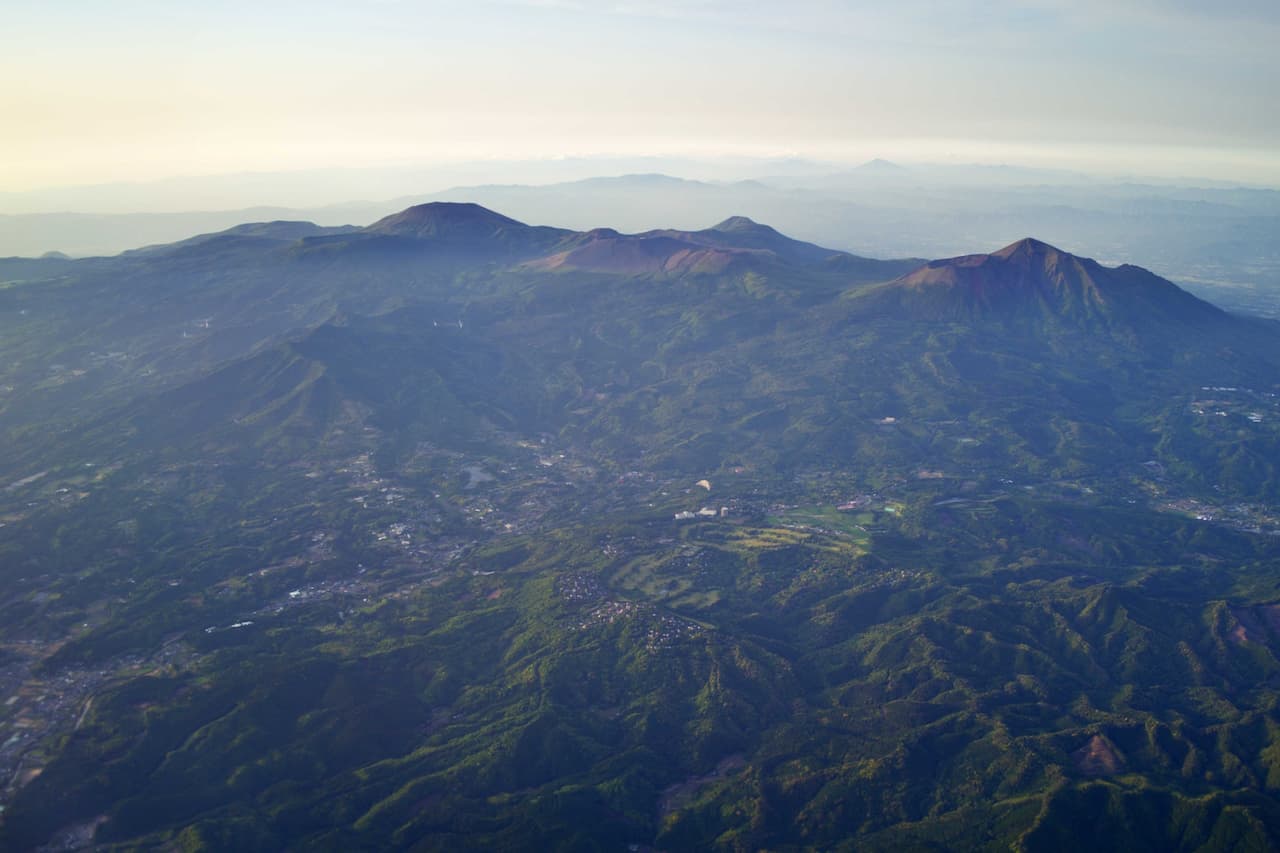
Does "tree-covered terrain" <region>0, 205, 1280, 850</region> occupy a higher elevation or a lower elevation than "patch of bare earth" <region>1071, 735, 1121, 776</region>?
higher

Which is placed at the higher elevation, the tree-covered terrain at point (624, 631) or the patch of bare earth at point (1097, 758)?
the tree-covered terrain at point (624, 631)

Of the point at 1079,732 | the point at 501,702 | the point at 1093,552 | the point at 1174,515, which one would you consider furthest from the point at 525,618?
the point at 1174,515

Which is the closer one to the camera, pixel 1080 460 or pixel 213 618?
pixel 213 618

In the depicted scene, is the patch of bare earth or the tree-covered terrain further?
the patch of bare earth

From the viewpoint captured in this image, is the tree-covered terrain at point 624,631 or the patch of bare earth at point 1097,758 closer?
the tree-covered terrain at point 624,631

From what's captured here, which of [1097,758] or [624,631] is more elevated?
[624,631]

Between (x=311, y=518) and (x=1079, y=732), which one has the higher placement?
(x=311, y=518)

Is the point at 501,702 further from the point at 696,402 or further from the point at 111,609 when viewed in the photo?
the point at 696,402

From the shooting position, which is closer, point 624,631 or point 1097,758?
point 1097,758
